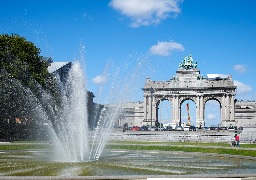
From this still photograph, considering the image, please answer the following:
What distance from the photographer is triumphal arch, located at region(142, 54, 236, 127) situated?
4702 inches

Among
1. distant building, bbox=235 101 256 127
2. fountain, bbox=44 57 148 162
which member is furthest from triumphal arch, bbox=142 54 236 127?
fountain, bbox=44 57 148 162

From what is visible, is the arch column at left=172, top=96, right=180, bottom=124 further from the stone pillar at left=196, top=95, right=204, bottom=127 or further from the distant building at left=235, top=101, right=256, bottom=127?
the distant building at left=235, top=101, right=256, bottom=127

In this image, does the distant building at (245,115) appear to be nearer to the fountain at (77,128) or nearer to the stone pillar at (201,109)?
the stone pillar at (201,109)

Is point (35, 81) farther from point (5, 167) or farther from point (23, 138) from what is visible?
point (5, 167)

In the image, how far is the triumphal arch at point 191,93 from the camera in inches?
4702

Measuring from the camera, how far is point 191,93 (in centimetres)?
12262

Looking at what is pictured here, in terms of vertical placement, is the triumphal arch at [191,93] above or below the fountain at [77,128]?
above

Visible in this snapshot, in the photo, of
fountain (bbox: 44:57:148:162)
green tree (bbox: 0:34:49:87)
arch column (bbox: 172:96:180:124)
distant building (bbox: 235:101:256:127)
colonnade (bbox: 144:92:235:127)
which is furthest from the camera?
distant building (bbox: 235:101:256:127)

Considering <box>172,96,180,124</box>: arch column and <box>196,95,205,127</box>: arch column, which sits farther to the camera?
<box>172,96,180,124</box>: arch column

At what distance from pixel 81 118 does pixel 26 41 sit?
1212 inches

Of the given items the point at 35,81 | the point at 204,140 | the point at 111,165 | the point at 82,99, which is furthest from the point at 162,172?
the point at 35,81

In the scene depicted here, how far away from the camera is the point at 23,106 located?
4488cm

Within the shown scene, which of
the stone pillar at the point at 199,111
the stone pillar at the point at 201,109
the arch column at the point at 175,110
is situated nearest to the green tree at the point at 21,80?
the arch column at the point at 175,110

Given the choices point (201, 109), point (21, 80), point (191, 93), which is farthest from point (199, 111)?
point (21, 80)
